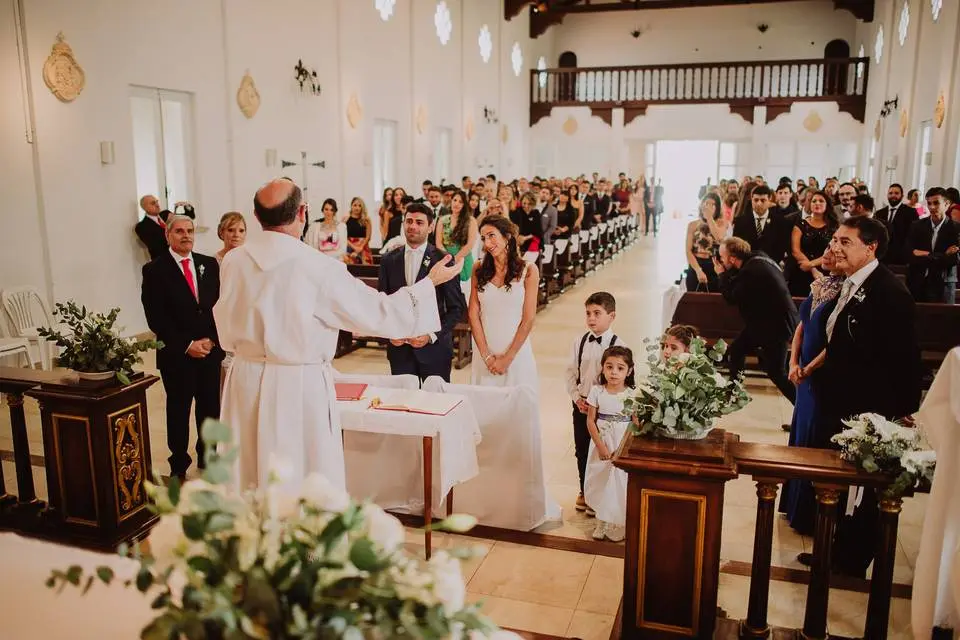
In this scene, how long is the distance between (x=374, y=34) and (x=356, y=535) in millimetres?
15165

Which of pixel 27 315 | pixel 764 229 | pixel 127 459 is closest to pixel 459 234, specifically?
pixel 764 229

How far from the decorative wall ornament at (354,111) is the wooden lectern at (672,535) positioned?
1254 cm

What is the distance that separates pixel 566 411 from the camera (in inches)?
280

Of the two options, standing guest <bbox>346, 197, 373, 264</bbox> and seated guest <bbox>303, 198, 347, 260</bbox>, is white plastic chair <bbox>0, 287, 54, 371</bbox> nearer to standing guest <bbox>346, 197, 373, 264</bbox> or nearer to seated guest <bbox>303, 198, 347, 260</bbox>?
seated guest <bbox>303, 198, 347, 260</bbox>

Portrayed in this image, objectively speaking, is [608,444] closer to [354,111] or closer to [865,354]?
[865,354]

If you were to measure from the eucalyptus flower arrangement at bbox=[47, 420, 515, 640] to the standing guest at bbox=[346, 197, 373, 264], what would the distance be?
990 cm

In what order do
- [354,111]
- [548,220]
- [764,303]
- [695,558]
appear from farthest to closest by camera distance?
[354,111], [548,220], [764,303], [695,558]

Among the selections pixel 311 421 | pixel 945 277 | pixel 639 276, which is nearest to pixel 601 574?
pixel 311 421

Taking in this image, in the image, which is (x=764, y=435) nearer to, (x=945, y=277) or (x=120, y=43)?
(x=945, y=277)

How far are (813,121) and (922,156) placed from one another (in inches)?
355

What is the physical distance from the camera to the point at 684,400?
297cm

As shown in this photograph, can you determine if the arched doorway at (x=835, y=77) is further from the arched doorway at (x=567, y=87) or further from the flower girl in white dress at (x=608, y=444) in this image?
the flower girl in white dress at (x=608, y=444)

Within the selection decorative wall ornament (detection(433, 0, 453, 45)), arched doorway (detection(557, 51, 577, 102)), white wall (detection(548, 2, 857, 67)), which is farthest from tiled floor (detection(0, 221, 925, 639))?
white wall (detection(548, 2, 857, 67))

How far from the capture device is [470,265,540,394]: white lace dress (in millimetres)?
5098
